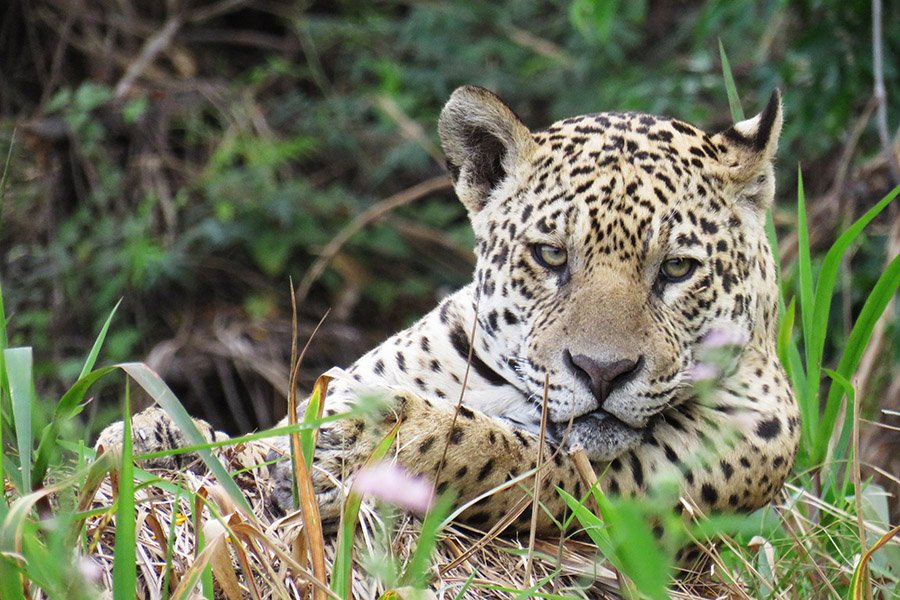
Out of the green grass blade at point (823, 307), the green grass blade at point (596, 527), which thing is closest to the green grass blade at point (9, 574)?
the green grass blade at point (596, 527)

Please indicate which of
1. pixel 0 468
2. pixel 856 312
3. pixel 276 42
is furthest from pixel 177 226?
pixel 0 468

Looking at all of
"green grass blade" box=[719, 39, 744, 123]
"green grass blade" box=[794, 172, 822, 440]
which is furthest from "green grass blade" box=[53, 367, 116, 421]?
"green grass blade" box=[719, 39, 744, 123]

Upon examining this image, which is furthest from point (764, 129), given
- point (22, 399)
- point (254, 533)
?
point (22, 399)

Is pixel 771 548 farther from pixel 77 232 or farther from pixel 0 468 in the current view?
pixel 77 232

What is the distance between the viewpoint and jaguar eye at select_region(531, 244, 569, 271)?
4.09 metres

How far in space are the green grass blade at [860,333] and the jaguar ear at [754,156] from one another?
51 cm

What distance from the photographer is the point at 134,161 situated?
32.2ft

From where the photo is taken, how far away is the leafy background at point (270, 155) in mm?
8969

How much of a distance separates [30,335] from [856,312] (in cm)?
559

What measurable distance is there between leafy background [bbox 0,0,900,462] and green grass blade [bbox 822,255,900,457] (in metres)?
3.54

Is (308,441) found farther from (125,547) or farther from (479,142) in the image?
(479,142)

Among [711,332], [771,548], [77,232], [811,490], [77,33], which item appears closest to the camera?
[771,548]

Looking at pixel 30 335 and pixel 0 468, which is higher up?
pixel 0 468

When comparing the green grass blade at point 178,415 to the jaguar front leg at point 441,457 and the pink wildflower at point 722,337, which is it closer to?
the jaguar front leg at point 441,457
